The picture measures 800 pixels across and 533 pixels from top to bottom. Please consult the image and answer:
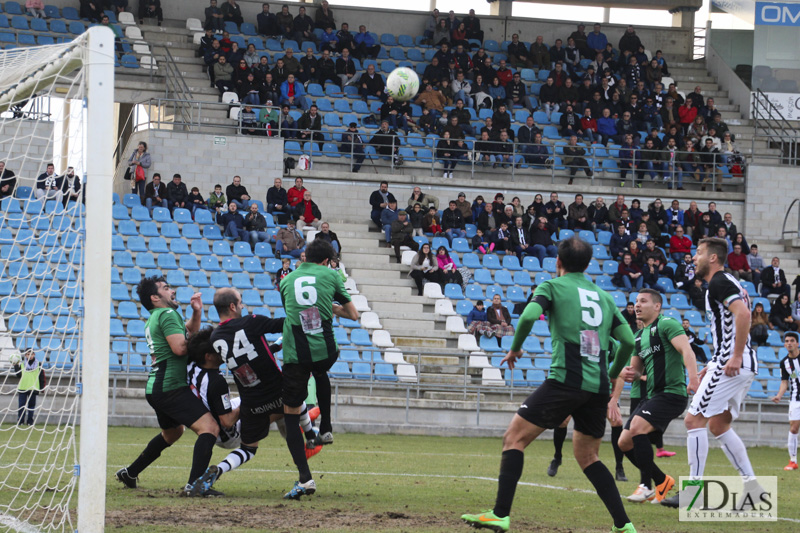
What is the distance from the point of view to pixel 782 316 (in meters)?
23.9

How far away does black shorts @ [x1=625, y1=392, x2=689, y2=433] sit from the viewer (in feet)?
30.0

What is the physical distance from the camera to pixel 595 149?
29188mm

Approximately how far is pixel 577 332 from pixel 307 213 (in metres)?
18.4

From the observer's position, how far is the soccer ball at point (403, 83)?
26422mm

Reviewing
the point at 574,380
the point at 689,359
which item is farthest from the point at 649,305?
the point at 574,380

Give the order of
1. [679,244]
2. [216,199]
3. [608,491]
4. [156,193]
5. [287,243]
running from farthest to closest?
[679,244] → [216,199] → [156,193] → [287,243] → [608,491]

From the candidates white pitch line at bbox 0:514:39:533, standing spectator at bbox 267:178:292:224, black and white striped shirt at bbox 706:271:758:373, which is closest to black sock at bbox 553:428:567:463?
black and white striped shirt at bbox 706:271:758:373

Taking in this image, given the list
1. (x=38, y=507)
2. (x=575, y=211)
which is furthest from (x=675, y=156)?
(x=38, y=507)

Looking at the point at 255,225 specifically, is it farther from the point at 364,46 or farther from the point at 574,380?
the point at 574,380

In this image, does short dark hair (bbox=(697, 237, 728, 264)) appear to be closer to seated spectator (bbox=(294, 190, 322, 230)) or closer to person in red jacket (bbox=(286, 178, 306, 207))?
seated spectator (bbox=(294, 190, 322, 230))

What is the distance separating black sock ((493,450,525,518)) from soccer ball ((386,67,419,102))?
20662mm

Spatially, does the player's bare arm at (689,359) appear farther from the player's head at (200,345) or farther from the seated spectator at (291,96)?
the seated spectator at (291,96)

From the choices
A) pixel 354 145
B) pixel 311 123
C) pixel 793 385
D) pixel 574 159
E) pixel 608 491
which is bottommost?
pixel 793 385

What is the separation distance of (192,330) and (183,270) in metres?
13.0
